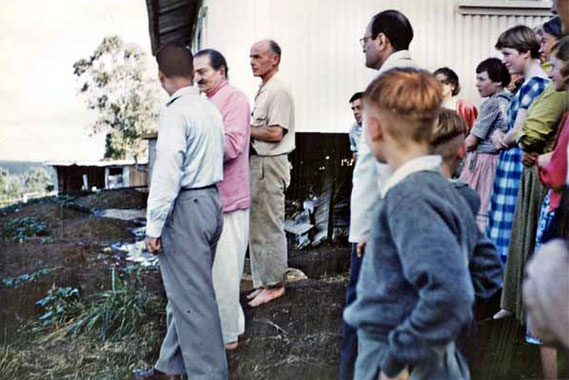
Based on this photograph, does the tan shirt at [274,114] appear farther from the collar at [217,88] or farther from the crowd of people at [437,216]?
the crowd of people at [437,216]

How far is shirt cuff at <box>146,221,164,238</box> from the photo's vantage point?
232 centimetres

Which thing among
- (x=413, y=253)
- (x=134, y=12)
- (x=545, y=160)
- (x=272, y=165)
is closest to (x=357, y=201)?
(x=545, y=160)

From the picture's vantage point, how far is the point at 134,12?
2.60 meters

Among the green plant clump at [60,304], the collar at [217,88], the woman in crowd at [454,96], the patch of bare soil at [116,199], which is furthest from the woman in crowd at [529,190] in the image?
the green plant clump at [60,304]

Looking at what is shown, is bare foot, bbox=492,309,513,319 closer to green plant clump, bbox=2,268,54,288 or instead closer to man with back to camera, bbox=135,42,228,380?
man with back to camera, bbox=135,42,228,380

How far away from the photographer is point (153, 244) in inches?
92.5

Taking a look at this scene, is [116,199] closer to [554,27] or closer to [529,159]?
[529,159]

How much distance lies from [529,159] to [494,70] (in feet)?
1.28

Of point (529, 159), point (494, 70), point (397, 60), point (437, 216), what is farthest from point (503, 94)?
point (437, 216)

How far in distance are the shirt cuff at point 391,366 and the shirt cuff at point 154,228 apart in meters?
1.09

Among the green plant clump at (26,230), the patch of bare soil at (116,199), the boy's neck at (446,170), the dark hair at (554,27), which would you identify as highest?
the dark hair at (554,27)

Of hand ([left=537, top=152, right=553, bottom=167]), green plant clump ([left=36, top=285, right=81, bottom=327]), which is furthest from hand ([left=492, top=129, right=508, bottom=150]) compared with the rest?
green plant clump ([left=36, top=285, right=81, bottom=327])

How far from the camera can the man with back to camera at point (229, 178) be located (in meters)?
2.63

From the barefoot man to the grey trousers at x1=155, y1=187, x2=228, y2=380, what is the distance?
1.59 ft
